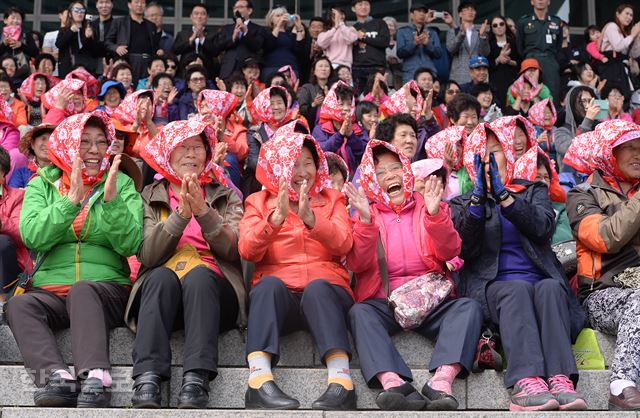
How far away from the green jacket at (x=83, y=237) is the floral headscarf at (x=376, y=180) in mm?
1435

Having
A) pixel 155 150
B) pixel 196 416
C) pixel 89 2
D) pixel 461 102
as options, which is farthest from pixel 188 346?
pixel 89 2

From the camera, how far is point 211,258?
6.57 m

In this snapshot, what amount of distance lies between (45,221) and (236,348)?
52.8 inches

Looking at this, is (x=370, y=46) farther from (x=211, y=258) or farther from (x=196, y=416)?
(x=196, y=416)

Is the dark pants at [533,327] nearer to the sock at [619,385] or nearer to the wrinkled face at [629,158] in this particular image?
the sock at [619,385]

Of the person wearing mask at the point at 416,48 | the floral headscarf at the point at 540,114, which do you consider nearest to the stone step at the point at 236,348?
the floral headscarf at the point at 540,114

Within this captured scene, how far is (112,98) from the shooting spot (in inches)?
470

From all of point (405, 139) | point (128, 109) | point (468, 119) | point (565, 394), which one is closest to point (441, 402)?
point (565, 394)

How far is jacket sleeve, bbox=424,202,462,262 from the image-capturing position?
6164mm

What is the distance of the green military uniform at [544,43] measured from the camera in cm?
1541

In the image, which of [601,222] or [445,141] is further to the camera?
[445,141]

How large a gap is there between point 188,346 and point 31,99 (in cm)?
743

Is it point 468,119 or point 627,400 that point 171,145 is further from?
point 468,119

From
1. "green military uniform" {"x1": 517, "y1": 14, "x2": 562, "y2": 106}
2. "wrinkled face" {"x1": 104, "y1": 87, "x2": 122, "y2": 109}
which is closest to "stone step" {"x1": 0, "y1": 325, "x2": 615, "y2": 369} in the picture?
"wrinkled face" {"x1": 104, "y1": 87, "x2": 122, "y2": 109}
